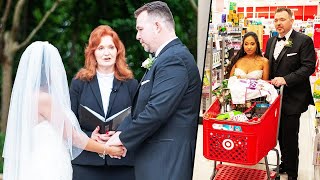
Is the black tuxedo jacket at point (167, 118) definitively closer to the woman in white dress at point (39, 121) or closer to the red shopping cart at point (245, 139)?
the red shopping cart at point (245, 139)

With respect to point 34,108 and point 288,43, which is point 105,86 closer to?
point 34,108

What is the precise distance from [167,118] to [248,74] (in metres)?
0.72

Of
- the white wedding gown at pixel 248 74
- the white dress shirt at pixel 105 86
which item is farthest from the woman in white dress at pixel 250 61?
the white dress shirt at pixel 105 86

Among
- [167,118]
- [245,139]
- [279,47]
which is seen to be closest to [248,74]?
[279,47]

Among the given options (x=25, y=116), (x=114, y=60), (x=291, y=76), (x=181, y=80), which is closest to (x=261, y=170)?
(x=291, y=76)

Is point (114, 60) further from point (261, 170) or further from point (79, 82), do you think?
point (261, 170)

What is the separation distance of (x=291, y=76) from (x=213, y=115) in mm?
569

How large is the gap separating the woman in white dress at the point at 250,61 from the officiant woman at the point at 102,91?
0.80m

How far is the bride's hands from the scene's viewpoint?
3.11 m

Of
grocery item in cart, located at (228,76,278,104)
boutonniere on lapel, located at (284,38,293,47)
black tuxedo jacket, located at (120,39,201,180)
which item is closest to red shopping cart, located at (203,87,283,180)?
grocery item in cart, located at (228,76,278,104)

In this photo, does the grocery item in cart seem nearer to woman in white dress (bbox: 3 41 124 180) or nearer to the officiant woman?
the officiant woman

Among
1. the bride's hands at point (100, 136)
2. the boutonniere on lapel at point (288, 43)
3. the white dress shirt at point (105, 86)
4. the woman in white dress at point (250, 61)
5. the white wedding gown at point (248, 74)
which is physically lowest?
the bride's hands at point (100, 136)

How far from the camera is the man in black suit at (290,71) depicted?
110 inches

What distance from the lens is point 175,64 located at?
2.55 metres
